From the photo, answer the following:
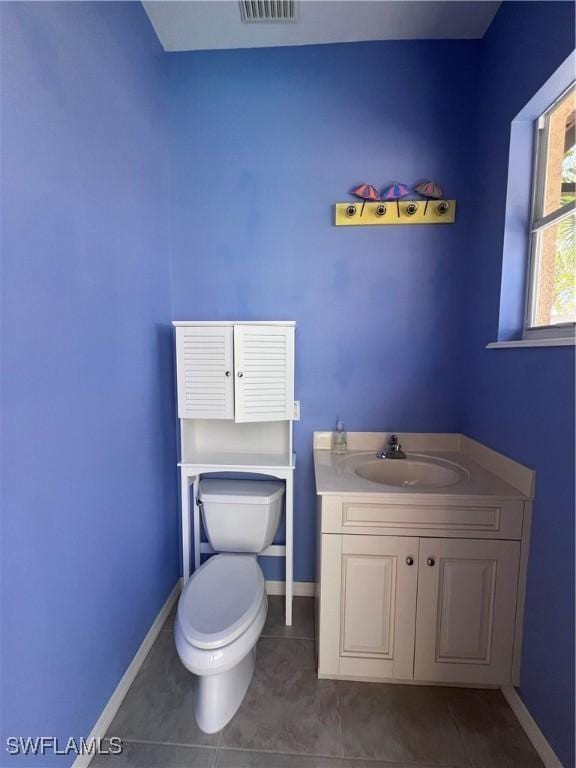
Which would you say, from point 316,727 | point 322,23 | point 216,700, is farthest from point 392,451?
point 322,23

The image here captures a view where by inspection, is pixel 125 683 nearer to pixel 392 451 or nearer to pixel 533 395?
pixel 392 451

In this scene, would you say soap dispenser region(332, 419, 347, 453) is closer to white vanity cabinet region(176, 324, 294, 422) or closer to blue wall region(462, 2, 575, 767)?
white vanity cabinet region(176, 324, 294, 422)

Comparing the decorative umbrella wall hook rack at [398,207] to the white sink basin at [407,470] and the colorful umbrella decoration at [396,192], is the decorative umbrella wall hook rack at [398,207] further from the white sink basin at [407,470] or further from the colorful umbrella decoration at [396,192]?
the white sink basin at [407,470]

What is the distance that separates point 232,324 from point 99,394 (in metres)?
0.59

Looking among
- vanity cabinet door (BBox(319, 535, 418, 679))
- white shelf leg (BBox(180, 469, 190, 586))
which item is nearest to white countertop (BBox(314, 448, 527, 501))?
vanity cabinet door (BBox(319, 535, 418, 679))

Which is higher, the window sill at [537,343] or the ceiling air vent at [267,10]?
the ceiling air vent at [267,10]

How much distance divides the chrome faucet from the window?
0.70 m

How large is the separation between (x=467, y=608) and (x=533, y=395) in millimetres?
797

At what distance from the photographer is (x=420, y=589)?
1214mm

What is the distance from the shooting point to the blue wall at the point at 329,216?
5.10ft

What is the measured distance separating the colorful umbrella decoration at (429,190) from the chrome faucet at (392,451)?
110 cm

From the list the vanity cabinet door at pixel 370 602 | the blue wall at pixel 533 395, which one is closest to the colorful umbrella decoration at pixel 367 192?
the blue wall at pixel 533 395

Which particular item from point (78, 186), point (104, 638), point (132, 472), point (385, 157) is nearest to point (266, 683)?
point (104, 638)

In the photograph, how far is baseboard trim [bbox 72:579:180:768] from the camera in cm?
106
